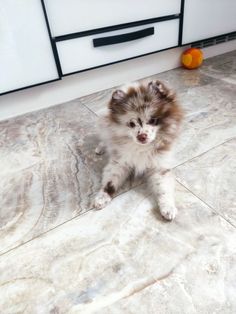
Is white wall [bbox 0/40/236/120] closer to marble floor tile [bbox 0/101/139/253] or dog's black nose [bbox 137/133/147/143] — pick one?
marble floor tile [bbox 0/101/139/253]

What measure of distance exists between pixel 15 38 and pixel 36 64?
0.20 m

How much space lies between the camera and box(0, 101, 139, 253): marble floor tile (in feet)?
3.67

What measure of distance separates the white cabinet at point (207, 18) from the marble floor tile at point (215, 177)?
1.35 metres

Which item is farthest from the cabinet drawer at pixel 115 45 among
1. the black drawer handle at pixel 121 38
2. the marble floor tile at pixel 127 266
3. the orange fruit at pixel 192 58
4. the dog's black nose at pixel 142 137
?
the marble floor tile at pixel 127 266

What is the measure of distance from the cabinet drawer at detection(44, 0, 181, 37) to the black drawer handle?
0.09 meters

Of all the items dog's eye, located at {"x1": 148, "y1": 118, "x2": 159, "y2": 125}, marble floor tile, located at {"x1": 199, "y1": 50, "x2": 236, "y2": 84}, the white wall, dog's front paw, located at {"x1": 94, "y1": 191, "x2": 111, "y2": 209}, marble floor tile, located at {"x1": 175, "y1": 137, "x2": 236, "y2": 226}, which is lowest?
marble floor tile, located at {"x1": 175, "y1": 137, "x2": 236, "y2": 226}

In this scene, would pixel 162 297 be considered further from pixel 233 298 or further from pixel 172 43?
pixel 172 43

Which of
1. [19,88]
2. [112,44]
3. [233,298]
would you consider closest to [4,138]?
[19,88]

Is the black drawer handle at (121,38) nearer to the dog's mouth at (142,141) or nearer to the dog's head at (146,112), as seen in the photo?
the dog's head at (146,112)

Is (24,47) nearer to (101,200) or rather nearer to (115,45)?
(115,45)

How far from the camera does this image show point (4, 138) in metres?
1.73

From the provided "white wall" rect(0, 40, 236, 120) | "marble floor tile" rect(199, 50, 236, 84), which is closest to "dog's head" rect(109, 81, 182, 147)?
"white wall" rect(0, 40, 236, 120)

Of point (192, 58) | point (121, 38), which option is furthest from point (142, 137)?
point (192, 58)

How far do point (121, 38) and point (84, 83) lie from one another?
1.55ft
